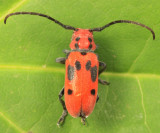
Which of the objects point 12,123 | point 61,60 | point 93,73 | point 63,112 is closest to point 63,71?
point 61,60

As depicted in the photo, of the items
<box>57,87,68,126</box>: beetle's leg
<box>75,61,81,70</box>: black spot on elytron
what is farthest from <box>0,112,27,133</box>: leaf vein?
<box>75,61,81,70</box>: black spot on elytron

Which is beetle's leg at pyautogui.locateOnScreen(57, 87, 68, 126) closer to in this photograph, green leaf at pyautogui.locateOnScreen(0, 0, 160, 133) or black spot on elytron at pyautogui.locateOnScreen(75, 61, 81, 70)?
green leaf at pyautogui.locateOnScreen(0, 0, 160, 133)

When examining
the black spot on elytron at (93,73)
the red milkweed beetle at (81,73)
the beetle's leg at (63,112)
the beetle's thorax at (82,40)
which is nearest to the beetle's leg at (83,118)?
the red milkweed beetle at (81,73)

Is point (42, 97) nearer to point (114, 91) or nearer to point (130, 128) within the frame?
point (114, 91)

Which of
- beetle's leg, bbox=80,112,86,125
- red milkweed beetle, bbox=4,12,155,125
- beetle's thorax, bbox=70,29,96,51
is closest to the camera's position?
red milkweed beetle, bbox=4,12,155,125

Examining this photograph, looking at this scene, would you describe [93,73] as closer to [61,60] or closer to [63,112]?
[61,60]

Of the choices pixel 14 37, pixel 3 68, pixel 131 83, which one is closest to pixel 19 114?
pixel 3 68
